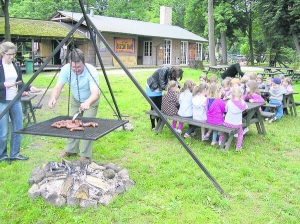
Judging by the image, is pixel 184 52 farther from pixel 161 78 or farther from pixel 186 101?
pixel 186 101

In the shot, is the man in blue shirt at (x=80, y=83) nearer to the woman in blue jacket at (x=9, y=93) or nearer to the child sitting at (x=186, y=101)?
the woman in blue jacket at (x=9, y=93)

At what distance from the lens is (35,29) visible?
68.1 ft

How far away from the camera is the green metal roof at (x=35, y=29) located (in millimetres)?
19375

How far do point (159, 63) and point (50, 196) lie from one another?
2612 centimetres

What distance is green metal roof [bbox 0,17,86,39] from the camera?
1938 centimetres

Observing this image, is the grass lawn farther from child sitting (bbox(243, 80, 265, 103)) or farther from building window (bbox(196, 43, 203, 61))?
building window (bbox(196, 43, 203, 61))

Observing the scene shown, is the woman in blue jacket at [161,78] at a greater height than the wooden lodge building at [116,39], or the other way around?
the wooden lodge building at [116,39]

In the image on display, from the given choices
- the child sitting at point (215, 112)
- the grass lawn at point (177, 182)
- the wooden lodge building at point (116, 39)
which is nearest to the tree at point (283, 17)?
the wooden lodge building at point (116, 39)

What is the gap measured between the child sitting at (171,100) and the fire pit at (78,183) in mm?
2324

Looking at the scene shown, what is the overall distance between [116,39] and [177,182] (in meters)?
22.5

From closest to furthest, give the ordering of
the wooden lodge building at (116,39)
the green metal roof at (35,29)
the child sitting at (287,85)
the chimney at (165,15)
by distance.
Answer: the child sitting at (287,85) < the green metal roof at (35,29) < the wooden lodge building at (116,39) < the chimney at (165,15)

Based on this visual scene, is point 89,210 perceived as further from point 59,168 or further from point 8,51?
point 8,51

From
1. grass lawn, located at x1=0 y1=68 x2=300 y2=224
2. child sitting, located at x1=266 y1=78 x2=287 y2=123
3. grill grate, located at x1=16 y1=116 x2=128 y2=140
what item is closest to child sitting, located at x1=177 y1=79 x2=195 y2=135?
grass lawn, located at x1=0 y1=68 x2=300 y2=224

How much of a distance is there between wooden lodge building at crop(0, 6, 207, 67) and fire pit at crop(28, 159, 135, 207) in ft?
55.6
